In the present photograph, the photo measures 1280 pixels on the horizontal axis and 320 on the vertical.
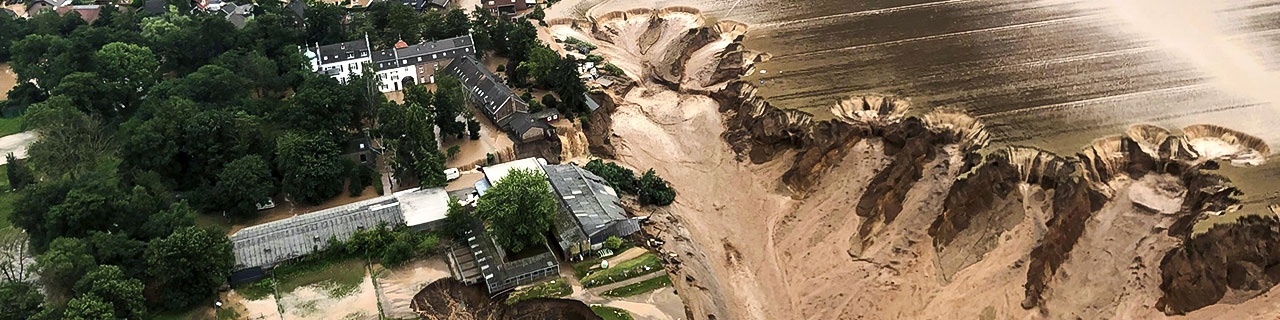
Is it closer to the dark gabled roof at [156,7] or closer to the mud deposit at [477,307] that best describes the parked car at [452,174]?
the mud deposit at [477,307]

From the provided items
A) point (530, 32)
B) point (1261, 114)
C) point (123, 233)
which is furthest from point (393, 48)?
point (1261, 114)

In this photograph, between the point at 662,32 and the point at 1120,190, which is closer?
the point at 1120,190

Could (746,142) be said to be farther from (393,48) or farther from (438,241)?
(393,48)

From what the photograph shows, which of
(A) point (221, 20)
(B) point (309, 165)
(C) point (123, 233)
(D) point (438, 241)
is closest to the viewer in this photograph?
(C) point (123, 233)

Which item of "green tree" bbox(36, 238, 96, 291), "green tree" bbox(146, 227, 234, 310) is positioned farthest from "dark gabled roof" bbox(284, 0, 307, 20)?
"green tree" bbox(36, 238, 96, 291)

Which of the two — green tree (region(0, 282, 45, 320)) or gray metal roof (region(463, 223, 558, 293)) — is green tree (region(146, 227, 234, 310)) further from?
gray metal roof (region(463, 223, 558, 293))

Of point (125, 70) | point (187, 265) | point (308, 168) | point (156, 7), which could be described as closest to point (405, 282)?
point (187, 265)

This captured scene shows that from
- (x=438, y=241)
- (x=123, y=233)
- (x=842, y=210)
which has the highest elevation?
(x=123, y=233)
